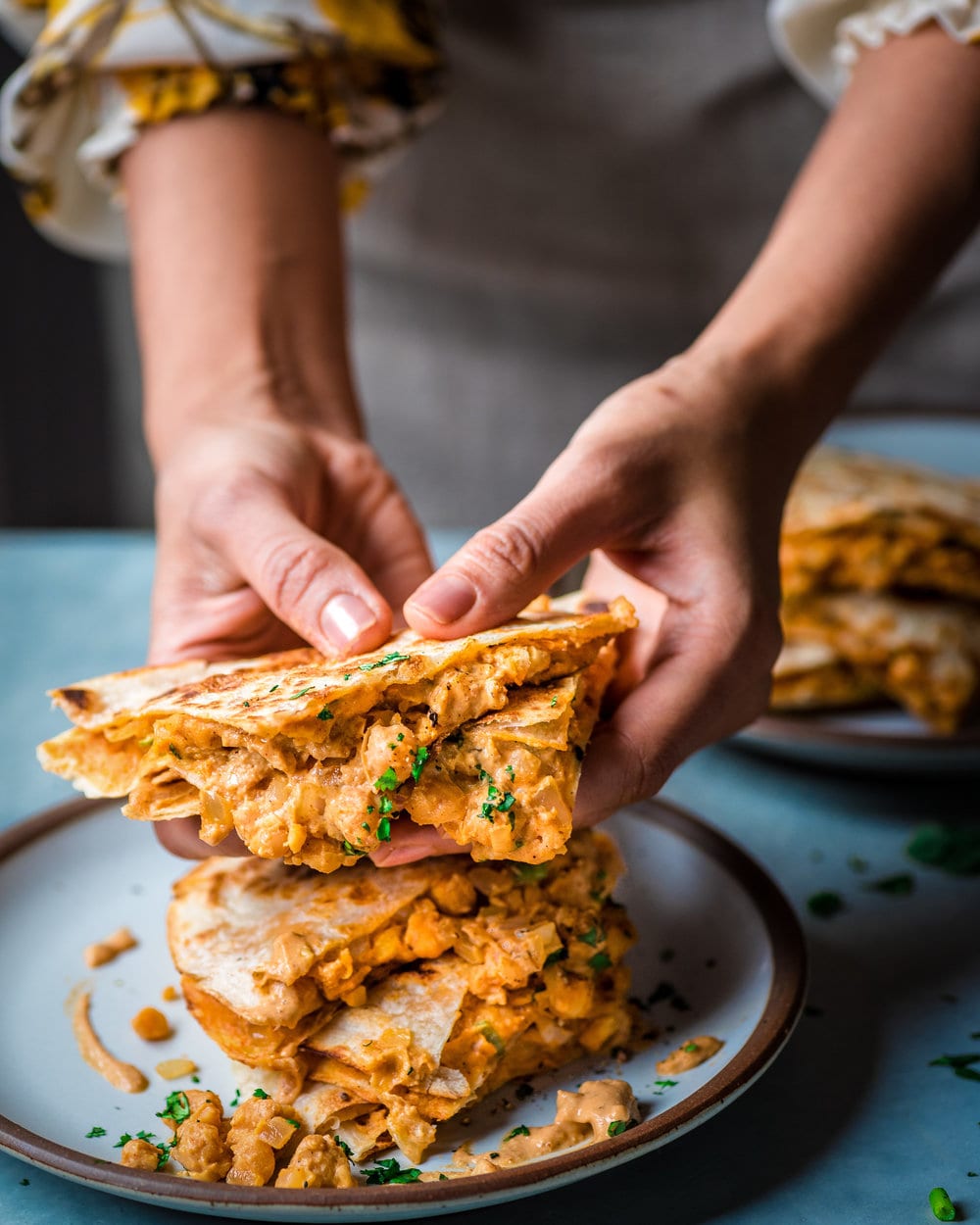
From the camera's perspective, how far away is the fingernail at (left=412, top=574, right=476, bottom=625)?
1.33m

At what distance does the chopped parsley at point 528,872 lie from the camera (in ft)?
4.62

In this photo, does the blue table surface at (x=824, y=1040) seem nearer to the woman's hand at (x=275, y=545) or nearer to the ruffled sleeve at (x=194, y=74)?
the woman's hand at (x=275, y=545)

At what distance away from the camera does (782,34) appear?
7.59 feet

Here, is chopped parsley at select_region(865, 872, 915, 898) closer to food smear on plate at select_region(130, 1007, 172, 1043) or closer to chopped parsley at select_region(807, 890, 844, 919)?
chopped parsley at select_region(807, 890, 844, 919)

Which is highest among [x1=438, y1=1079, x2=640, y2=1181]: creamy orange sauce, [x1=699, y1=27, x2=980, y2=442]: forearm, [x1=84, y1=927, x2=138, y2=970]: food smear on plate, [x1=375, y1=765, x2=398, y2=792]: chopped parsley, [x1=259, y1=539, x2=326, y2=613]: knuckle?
[x1=699, y1=27, x2=980, y2=442]: forearm

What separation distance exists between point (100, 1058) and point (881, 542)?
162 cm

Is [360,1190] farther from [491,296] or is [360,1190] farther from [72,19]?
[491,296]

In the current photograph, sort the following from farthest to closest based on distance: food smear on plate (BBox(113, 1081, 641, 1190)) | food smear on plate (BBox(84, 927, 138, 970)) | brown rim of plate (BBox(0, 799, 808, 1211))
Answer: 1. food smear on plate (BBox(84, 927, 138, 970))
2. food smear on plate (BBox(113, 1081, 641, 1190))
3. brown rim of plate (BBox(0, 799, 808, 1211))

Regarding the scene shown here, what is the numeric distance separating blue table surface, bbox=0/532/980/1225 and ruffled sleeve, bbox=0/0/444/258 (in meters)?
0.95

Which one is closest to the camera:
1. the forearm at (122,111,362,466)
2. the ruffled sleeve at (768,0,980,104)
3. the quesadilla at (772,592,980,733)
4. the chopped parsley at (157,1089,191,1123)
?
the chopped parsley at (157,1089,191,1123)

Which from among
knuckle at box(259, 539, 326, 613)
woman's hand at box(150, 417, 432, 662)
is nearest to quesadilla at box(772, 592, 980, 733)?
woman's hand at box(150, 417, 432, 662)

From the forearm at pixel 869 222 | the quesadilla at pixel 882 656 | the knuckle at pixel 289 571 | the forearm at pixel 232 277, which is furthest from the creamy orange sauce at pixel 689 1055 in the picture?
the forearm at pixel 232 277

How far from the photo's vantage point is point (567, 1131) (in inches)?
49.3

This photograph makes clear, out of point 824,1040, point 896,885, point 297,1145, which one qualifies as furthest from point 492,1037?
point 896,885
